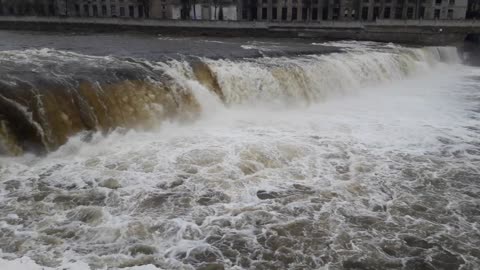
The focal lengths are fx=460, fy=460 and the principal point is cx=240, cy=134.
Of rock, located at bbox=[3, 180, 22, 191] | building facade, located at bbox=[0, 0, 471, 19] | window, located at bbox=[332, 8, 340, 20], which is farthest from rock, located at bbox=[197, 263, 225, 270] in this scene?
window, located at bbox=[332, 8, 340, 20]

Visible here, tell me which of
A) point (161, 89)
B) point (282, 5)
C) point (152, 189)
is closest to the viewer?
point (152, 189)

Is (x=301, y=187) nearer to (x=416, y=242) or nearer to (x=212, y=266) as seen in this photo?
(x=416, y=242)

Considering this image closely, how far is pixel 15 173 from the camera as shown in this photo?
9.14 m

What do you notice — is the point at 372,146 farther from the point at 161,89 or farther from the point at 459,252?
the point at 161,89

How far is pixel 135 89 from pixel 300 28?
33.0 meters

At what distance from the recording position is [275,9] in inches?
2736

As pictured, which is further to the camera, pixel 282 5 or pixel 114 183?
pixel 282 5

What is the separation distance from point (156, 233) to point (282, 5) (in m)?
65.6

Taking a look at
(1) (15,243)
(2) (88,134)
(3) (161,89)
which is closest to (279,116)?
(3) (161,89)

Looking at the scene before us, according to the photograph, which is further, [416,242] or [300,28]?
[300,28]

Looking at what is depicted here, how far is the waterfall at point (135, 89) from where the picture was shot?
1030cm

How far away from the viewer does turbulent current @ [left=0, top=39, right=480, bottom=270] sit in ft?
22.5

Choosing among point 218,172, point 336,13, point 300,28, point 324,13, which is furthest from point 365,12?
point 218,172

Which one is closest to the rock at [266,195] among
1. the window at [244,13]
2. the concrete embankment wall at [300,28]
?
the concrete embankment wall at [300,28]
